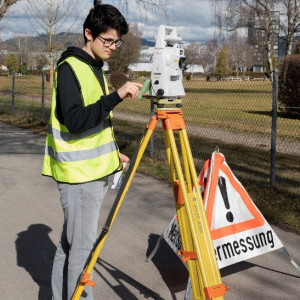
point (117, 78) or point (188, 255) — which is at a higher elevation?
point (117, 78)

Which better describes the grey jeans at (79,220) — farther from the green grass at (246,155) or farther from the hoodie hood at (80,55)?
the green grass at (246,155)

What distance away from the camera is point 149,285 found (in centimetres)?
410

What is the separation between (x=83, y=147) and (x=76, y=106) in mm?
280

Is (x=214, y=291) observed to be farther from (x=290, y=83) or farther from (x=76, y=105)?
(x=290, y=83)

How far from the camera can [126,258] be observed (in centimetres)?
464

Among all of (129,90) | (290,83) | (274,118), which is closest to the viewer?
(129,90)

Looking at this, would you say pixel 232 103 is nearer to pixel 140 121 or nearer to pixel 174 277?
pixel 140 121

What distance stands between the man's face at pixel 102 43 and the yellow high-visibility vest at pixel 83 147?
0.36 feet

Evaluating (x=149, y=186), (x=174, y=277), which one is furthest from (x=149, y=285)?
(x=149, y=186)

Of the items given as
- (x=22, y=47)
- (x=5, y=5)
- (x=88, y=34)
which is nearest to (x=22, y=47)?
(x=22, y=47)

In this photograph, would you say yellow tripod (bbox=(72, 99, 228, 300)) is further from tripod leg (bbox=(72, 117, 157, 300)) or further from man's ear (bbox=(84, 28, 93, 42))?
man's ear (bbox=(84, 28, 93, 42))

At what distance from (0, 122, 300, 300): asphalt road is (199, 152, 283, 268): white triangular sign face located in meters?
0.28

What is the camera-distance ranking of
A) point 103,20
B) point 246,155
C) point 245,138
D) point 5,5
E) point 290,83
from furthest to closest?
point 5,5
point 290,83
point 245,138
point 246,155
point 103,20

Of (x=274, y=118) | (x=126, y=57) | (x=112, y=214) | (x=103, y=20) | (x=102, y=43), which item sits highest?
(x=126, y=57)
